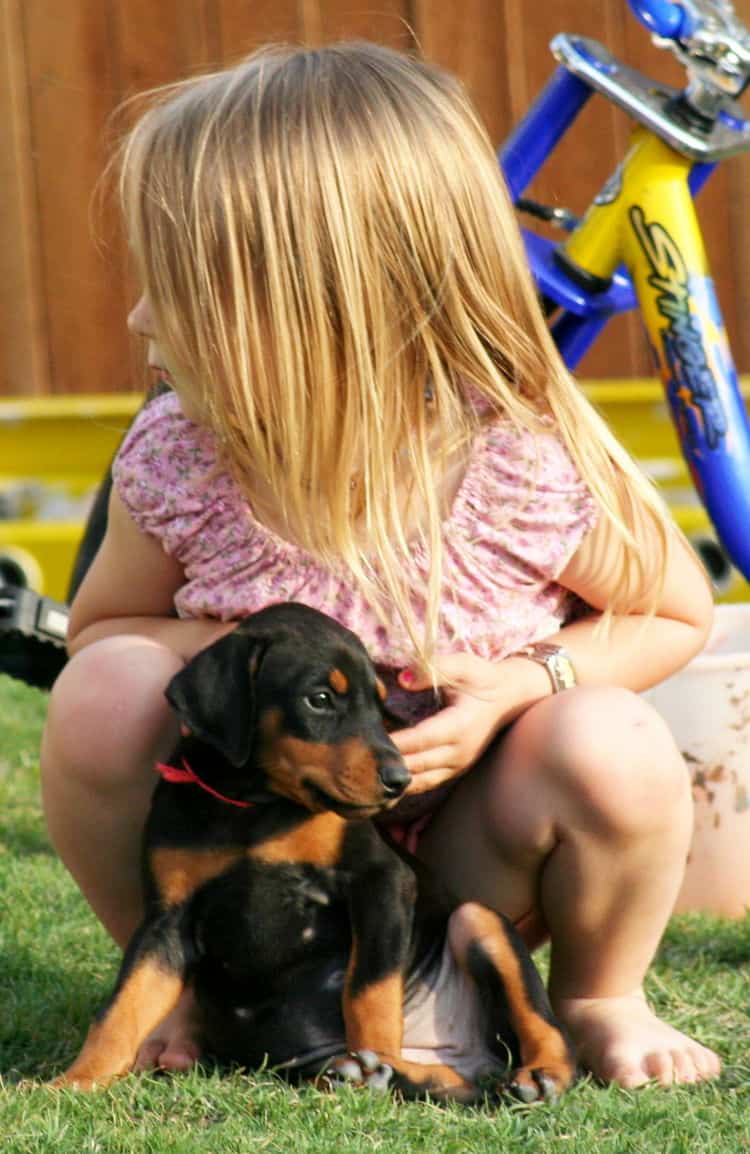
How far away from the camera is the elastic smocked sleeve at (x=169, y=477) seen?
2439mm

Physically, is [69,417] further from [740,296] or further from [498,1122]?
[498,1122]

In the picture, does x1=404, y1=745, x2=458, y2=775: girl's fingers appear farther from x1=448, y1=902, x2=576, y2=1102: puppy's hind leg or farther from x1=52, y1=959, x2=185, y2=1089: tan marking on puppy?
x1=52, y1=959, x2=185, y2=1089: tan marking on puppy

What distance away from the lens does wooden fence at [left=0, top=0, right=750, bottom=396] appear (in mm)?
5312

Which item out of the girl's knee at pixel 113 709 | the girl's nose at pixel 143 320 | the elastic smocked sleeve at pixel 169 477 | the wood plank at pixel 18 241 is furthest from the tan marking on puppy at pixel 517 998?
the wood plank at pixel 18 241

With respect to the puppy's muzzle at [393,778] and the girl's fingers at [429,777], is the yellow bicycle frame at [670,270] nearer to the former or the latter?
the girl's fingers at [429,777]


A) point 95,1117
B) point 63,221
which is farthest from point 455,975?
point 63,221

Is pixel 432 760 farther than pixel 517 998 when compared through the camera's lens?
Yes

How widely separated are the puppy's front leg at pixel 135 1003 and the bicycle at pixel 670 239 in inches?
42.8

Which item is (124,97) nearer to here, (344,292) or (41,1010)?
(344,292)

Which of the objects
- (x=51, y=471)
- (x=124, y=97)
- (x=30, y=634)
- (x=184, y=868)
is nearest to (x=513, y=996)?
(x=184, y=868)

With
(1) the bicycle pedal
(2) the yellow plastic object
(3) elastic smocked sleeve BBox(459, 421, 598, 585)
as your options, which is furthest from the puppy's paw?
(2) the yellow plastic object

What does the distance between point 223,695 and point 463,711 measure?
36cm

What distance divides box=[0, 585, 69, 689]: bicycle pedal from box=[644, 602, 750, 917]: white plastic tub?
3.63 feet

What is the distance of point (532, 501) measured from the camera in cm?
241
